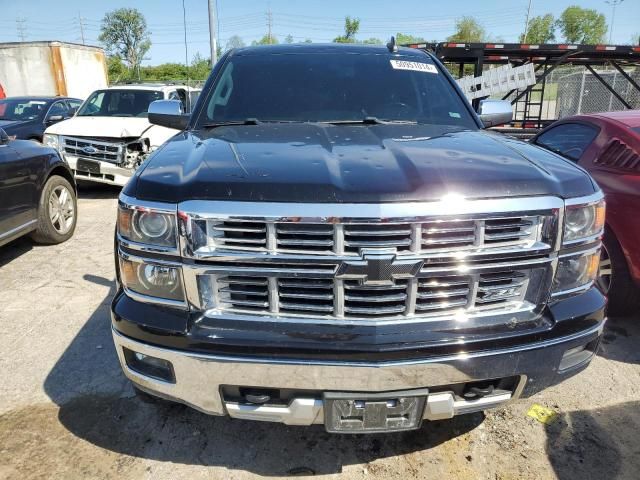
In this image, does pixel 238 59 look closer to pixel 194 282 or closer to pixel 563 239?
pixel 194 282

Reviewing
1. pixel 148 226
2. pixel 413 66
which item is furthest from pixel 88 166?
pixel 148 226

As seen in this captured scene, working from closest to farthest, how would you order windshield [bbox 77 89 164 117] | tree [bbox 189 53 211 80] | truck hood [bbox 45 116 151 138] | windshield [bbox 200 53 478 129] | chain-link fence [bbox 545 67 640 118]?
windshield [bbox 200 53 478 129]
truck hood [bbox 45 116 151 138]
windshield [bbox 77 89 164 117]
chain-link fence [bbox 545 67 640 118]
tree [bbox 189 53 211 80]

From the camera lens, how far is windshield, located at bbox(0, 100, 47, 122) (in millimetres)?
10854

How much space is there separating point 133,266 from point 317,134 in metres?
1.17

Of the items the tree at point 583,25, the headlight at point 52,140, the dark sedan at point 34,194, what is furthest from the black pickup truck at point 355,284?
the tree at point 583,25

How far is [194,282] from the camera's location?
1.89m

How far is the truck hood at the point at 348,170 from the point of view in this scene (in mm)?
1830

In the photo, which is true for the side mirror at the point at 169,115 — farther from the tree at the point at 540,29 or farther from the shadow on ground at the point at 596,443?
the tree at the point at 540,29

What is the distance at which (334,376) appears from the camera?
184cm

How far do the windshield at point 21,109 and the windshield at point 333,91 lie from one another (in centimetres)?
946

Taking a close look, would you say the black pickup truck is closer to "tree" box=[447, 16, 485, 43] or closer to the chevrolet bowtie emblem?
the chevrolet bowtie emblem

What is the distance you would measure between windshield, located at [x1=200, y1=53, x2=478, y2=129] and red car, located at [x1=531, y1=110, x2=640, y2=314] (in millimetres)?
1321

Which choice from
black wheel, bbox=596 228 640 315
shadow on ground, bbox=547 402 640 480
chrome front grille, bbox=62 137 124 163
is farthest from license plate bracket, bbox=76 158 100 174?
shadow on ground, bbox=547 402 640 480

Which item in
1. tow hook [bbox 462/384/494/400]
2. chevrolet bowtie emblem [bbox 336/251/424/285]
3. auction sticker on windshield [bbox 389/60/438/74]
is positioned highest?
auction sticker on windshield [bbox 389/60/438/74]
